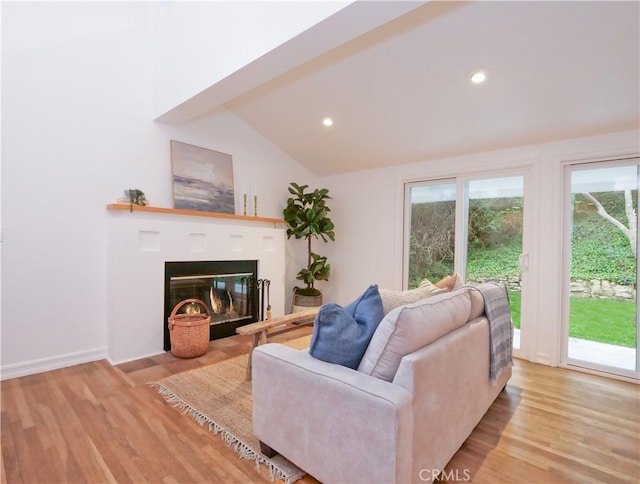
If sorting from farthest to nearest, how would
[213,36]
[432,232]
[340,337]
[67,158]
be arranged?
[432,232]
[67,158]
[213,36]
[340,337]

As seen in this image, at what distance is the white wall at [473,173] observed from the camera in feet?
10.5

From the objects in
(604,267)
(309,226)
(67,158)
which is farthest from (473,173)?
(67,158)

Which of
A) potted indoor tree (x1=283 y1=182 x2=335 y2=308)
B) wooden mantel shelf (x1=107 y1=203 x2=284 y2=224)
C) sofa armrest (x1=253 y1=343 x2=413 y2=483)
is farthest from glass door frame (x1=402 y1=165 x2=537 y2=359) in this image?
sofa armrest (x1=253 y1=343 x2=413 y2=483)

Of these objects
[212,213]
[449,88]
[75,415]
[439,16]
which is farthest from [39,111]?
[449,88]

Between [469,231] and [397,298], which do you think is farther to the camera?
[469,231]

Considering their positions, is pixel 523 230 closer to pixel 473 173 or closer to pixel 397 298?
pixel 473 173

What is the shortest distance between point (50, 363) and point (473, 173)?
451 cm

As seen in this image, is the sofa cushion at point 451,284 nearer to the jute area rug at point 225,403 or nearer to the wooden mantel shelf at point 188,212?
the jute area rug at point 225,403

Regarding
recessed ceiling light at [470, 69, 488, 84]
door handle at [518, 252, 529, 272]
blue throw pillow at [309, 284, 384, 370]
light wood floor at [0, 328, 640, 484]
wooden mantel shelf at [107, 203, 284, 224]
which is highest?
recessed ceiling light at [470, 69, 488, 84]

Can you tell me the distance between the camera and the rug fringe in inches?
→ 63.9

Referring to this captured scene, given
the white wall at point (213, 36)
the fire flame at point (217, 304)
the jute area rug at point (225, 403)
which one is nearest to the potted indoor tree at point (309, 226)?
the fire flame at point (217, 304)

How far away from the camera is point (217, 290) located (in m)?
3.82

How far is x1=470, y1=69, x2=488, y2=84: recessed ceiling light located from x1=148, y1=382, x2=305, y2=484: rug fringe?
9.85 feet

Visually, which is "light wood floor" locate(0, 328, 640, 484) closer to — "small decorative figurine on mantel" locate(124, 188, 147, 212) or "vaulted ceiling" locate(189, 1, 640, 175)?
"small decorative figurine on mantel" locate(124, 188, 147, 212)
